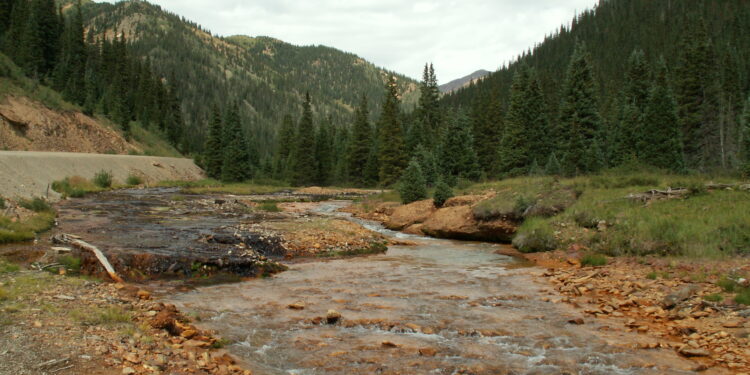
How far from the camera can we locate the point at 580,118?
4275 centimetres

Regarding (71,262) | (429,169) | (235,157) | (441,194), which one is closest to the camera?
(71,262)

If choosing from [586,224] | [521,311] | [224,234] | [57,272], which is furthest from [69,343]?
[586,224]

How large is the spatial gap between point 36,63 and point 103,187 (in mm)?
41491

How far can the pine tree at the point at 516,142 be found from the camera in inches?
1859

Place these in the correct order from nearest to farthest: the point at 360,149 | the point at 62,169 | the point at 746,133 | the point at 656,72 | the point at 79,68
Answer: the point at 62,169, the point at 746,133, the point at 656,72, the point at 360,149, the point at 79,68

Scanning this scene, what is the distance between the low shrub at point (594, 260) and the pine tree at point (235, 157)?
5609 centimetres

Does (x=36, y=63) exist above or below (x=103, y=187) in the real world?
above

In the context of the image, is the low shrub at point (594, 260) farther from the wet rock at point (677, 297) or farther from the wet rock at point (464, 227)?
the wet rock at point (464, 227)

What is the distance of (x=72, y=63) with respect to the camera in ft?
246

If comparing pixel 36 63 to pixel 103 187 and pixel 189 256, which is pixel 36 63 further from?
pixel 189 256

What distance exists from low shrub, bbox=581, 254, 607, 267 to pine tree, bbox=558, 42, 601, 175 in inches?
1047

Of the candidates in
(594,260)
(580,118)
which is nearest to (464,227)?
(594,260)

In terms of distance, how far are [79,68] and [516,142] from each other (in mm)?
70282

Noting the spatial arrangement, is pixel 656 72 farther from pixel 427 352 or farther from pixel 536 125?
pixel 427 352
